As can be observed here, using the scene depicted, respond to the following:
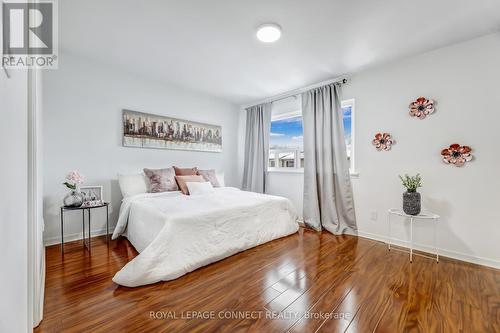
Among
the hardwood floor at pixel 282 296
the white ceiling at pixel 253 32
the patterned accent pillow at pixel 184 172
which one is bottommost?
the hardwood floor at pixel 282 296

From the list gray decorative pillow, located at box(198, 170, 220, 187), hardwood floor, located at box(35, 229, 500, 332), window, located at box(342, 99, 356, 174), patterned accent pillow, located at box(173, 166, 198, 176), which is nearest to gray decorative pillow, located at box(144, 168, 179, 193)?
patterned accent pillow, located at box(173, 166, 198, 176)

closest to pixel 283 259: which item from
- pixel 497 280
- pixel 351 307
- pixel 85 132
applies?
pixel 351 307

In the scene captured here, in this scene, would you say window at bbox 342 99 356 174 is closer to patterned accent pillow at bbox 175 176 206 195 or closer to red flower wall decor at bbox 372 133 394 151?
red flower wall decor at bbox 372 133 394 151

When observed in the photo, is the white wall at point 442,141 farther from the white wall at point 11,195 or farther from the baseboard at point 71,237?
the baseboard at point 71,237

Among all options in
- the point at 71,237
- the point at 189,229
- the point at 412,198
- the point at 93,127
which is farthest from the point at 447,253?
the point at 93,127

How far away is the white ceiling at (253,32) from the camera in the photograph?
6.26 feet

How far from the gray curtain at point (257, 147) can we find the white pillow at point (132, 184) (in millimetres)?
2030

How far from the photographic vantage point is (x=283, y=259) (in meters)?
2.38

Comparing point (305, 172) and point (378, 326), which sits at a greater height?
point (305, 172)

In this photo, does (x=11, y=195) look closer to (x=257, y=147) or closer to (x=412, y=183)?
(x=412, y=183)

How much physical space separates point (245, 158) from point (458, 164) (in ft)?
10.8

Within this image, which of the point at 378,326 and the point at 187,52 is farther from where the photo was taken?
the point at 187,52

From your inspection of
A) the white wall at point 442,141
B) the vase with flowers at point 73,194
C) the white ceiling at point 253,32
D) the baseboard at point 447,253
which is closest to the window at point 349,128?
the white wall at point 442,141

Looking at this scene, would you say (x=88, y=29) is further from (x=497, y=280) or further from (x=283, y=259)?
(x=497, y=280)
